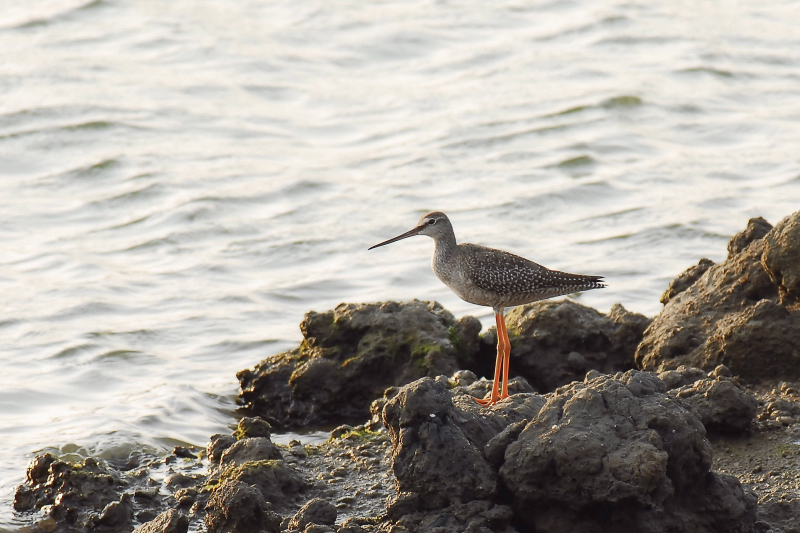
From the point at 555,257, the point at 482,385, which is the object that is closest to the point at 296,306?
the point at 555,257

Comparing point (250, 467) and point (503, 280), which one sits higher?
point (503, 280)

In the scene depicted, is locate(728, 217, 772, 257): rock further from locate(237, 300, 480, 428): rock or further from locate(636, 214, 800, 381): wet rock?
locate(237, 300, 480, 428): rock

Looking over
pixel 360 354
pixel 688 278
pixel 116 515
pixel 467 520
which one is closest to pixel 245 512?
pixel 116 515

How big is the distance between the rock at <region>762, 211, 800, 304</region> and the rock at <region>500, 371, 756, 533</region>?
7.35ft

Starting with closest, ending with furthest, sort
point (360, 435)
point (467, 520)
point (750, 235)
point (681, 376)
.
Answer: point (467, 520) → point (681, 376) → point (360, 435) → point (750, 235)

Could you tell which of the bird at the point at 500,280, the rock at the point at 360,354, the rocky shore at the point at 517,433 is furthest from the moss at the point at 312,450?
the bird at the point at 500,280

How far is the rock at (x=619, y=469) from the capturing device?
5.78 meters

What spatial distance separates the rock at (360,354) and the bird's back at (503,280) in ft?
1.79

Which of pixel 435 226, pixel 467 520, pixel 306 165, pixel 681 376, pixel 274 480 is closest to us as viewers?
pixel 467 520

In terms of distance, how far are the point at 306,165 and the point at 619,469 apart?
11764 millimetres

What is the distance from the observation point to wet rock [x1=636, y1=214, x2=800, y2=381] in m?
8.07

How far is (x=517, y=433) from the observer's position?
632cm

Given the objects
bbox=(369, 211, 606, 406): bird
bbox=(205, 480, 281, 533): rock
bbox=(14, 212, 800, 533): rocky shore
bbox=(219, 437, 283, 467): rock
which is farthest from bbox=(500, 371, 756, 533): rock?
bbox=(369, 211, 606, 406): bird

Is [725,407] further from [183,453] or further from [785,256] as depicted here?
[183,453]
